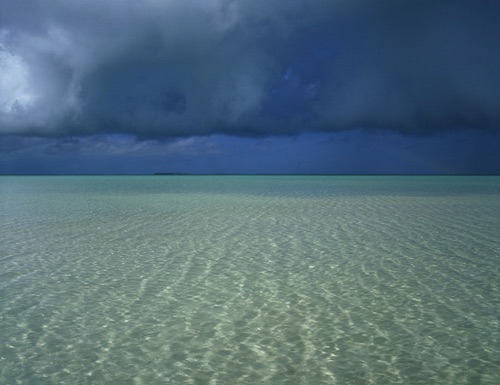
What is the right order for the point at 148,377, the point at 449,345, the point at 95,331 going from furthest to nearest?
the point at 95,331 → the point at 449,345 → the point at 148,377

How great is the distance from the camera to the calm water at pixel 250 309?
5555mm

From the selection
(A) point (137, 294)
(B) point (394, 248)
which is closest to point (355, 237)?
(B) point (394, 248)

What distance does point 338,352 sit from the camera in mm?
6027

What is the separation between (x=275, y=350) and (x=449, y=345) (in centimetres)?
256

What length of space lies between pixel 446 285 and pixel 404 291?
118 cm

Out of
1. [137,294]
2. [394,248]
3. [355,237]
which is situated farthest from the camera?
[355,237]

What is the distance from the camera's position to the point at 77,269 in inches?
435

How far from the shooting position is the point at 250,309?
7910 mm

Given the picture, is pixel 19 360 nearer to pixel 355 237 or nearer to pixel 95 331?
pixel 95 331

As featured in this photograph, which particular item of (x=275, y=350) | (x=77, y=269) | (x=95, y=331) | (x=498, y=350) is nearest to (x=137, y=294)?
(x=95, y=331)

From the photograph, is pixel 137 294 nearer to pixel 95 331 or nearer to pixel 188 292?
pixel 188 292

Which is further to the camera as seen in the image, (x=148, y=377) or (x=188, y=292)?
(x=188, y=292)

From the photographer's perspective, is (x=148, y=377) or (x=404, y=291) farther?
(x=404, y=291)

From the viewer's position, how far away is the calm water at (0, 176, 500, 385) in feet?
18.2
